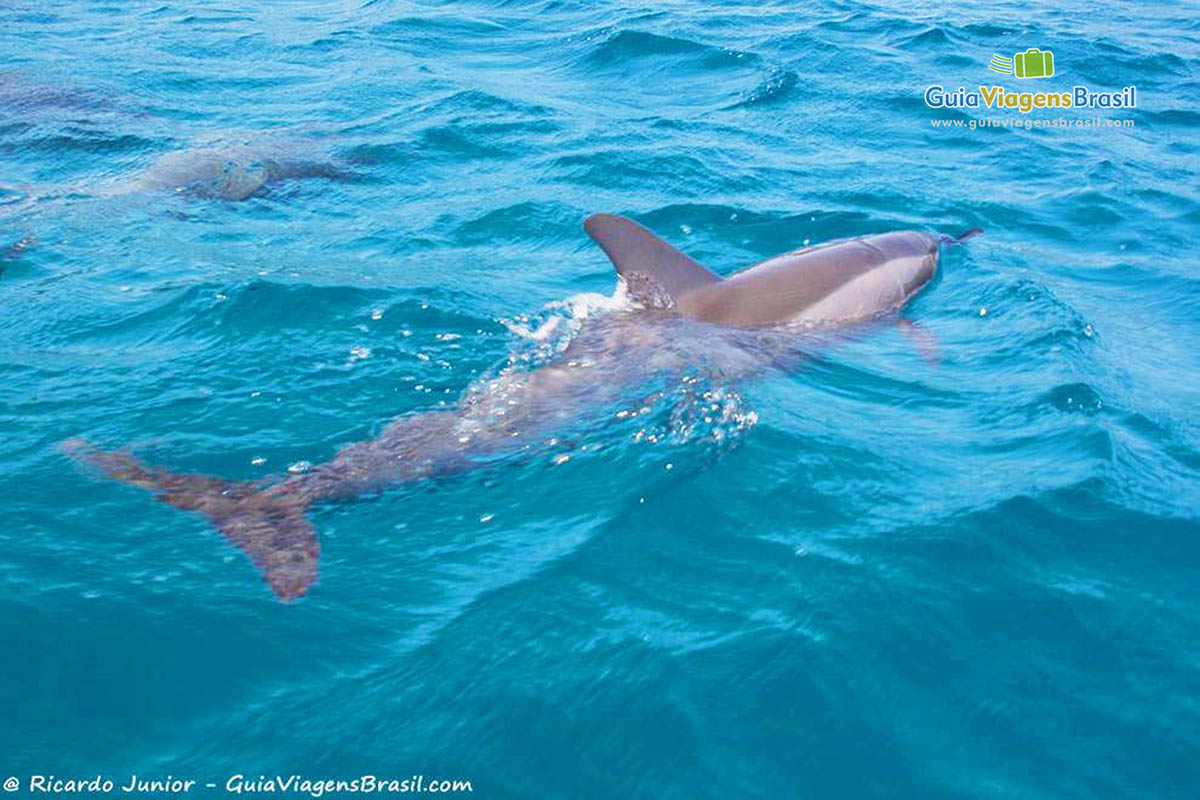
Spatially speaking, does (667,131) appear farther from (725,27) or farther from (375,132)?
(725,27)

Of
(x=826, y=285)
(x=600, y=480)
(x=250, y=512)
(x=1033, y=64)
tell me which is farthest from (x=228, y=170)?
(x=1033, y=64)

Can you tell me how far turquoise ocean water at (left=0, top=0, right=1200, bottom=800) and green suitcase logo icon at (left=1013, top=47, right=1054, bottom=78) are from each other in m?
3.74

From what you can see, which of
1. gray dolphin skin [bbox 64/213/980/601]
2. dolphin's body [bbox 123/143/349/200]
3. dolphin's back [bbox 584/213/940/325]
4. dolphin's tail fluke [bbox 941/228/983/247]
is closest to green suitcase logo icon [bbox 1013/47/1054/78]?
dolphin's tail fluke [bbox 941/228/983/247]

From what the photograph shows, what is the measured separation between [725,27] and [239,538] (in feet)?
54.5

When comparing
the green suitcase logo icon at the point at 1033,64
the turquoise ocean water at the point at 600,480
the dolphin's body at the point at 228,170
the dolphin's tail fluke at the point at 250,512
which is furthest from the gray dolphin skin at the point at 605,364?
the green suitcase logo icon at the point at 1033,64

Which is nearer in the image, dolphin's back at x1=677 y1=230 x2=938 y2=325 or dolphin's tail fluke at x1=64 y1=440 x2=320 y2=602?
dolphin's tail fluke at x1=64 y1=440 x2=320 y2=602

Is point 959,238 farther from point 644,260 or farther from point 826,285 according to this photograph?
point 644,260

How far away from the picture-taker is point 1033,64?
18641mm

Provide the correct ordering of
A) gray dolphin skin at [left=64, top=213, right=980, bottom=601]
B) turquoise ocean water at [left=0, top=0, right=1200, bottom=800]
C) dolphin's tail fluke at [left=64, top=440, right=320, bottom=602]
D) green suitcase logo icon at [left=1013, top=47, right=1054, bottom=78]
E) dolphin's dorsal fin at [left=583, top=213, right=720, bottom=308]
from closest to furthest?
turquoise ocean water at [left=0, top=0, right=1200, bottom=800]
dolphin's tail fluke at [left=64, top=440, right=320, bottom=602]
gray dolphin skin at [left=64, top=213, right=980, bottom=601]
dolphin's dorsal fin at [left=583, top=213, right=720, bottom=308]
green suitcase logo icon at [left=1013, top=47, right=1054, bottom=78]

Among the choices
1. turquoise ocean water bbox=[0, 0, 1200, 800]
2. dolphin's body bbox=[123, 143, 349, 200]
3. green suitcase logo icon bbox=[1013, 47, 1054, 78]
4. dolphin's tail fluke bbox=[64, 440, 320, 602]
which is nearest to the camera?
turquoise ocean water bbox=[0, 0, 1200, 800]

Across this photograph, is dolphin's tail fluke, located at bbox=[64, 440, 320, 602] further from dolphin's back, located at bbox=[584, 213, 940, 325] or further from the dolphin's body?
the dolphin's body

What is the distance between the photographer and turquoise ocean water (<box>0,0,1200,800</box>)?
496 cm

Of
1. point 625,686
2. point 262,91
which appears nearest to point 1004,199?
point 625,686

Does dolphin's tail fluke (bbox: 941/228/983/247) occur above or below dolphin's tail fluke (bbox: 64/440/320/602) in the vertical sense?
below
